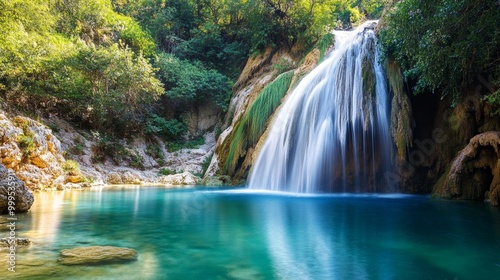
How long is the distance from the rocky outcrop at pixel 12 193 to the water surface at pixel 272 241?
11.3 inches

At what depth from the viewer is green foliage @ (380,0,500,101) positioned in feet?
22.6

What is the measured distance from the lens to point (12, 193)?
251 inches

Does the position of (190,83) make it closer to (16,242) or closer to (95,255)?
(16,242)

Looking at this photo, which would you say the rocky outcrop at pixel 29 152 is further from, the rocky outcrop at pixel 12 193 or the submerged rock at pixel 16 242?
the submerged rock at pixel 16 242

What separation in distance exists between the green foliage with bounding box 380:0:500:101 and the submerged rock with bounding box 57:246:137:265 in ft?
24.3

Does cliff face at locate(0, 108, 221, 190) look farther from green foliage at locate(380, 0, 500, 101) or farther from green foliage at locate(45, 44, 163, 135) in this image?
green foliage at locate(380, 0, 500, 101)

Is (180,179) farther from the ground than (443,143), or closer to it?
closer to it

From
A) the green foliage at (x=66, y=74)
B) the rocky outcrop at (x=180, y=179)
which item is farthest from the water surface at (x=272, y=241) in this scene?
the green foliage at (x=66, y=74)

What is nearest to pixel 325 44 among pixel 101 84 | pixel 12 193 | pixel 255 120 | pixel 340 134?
pixel 255 120

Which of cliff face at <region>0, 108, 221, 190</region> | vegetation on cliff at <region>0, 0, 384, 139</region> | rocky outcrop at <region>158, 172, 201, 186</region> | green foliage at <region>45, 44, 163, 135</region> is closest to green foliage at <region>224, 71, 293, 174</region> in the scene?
cliff face at <region>0, 108, 221, 190</region>

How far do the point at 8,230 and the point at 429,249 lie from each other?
574 centimetres

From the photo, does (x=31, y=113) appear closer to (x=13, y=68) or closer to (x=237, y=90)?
(x=13, y=68)

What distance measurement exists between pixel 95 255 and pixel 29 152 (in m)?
9.39

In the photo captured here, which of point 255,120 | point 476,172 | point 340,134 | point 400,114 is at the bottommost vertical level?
point 476,172
